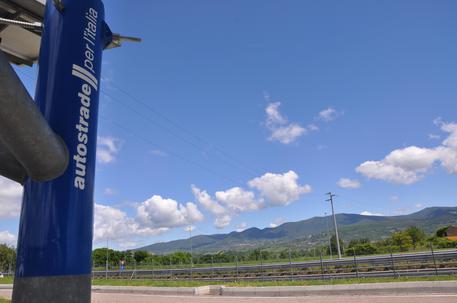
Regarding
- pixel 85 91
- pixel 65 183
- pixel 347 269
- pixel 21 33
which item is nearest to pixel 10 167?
pixel 65 183

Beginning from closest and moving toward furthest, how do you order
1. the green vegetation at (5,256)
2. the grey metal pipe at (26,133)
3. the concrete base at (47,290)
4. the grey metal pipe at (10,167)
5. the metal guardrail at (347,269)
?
the grey metal pipe at (26,133) < the concrete base at (47,290) < the grey metal pipe at (10,167) < the metal guardrail at (347,269) < the green vegetation at (5,256)

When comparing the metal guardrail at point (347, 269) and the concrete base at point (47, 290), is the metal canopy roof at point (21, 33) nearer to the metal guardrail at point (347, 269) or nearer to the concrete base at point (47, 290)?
the concrete base at point (47, 290)

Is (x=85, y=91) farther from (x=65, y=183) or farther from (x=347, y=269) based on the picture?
(x=347, y=269)

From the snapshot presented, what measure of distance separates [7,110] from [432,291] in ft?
46.1

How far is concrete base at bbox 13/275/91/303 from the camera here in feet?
5.70

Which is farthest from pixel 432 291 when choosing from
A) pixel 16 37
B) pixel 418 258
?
pixel 16 37

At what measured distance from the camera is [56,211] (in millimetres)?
1821

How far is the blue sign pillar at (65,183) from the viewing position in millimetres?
1793

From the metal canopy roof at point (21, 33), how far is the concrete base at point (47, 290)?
6.24 ft

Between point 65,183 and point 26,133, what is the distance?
Result: 0.45m

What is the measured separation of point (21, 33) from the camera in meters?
3.26

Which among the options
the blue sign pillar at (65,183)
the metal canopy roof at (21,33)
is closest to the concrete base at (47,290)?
the blue sign pillar at (65,183)

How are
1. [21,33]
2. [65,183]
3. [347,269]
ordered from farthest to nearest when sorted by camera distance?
[347,269]
[21,33]
[65,183]

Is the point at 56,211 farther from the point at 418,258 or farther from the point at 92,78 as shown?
the point at 418,258
